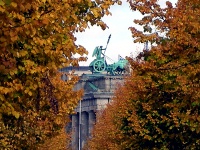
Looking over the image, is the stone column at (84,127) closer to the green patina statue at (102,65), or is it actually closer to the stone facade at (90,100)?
the stone facade at (90,100)

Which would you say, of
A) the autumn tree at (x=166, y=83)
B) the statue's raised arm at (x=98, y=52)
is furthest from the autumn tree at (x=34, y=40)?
the statue's raised arm at (x=98, y=52)

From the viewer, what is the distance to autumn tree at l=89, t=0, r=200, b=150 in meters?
27.0

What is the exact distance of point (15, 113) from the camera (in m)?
16.0

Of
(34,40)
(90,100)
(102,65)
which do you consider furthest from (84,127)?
(34,40)

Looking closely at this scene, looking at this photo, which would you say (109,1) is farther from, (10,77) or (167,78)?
(167,78)

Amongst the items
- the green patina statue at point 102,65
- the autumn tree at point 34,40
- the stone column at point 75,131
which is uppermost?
the green patina statue at point 102,65

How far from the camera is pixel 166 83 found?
31.9m

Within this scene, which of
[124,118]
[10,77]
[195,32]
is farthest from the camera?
[124,118]

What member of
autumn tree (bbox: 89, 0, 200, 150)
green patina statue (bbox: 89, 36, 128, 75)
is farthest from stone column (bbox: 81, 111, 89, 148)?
autumn tree (bbox: 89, 0, 200, 150)

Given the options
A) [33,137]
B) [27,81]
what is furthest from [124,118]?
[27,81]

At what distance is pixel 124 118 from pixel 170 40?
13.3 meters

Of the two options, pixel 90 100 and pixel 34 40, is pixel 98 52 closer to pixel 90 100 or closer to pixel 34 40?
pixel 90 100

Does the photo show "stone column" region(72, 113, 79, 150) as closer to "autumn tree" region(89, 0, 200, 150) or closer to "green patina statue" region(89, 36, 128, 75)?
"green patina statue" region(89, 36, 128, 75)

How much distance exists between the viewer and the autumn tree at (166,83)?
26969 millimetres
